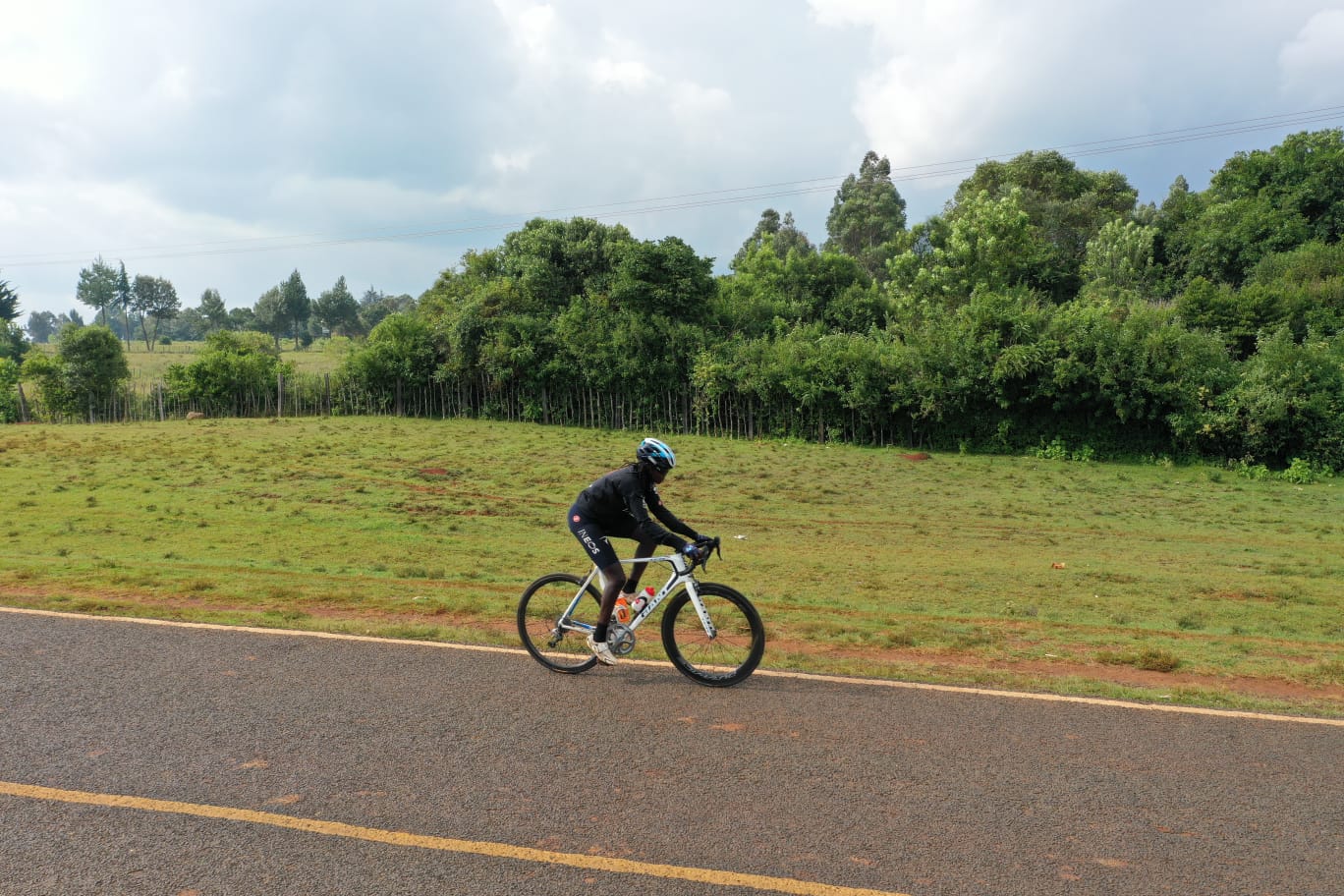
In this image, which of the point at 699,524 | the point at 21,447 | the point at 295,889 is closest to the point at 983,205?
the point at 699,524

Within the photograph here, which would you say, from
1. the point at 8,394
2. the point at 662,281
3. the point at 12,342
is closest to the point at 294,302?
the point at 12,342

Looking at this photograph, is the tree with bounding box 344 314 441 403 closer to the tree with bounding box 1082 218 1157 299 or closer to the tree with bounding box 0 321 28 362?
the tree with bounding box 1082 218 1157 299

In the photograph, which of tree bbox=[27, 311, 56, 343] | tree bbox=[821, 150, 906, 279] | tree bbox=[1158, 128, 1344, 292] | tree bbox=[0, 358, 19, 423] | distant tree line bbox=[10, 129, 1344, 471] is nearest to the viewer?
distant tree line bbox=[10, 129, 1344, 471]

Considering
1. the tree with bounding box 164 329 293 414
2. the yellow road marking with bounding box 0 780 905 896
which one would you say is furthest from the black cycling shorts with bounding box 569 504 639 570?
the tree with bounding box 164 329 293 414

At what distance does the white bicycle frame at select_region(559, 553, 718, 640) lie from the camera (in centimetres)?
765

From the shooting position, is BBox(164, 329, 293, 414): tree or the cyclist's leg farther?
BBox(164, 329, 293, 414): tree

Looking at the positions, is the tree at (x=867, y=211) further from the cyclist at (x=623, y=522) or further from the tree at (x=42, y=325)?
the tree at (x=42, y=325)

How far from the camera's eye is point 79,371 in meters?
48.8

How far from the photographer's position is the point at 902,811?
17.4ft

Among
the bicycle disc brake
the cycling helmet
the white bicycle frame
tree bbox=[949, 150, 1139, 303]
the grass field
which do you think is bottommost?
the grass field

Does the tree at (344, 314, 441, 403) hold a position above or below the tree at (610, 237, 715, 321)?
below

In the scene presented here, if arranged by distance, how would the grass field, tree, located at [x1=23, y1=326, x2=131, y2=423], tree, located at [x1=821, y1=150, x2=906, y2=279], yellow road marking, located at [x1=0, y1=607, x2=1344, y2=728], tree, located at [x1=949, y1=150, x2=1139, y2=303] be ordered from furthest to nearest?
tree, located at [x1=821, y1=150, x2=906, y2=279]
tree, located at [x1=949, y1=150, x2=1139, y2=303]
tree, located at [x1=23, y1=326, x2=131, y2=423]
the grass field
yellow road marking, located at [x1=0, y1=607, x2=1344, y2=728]

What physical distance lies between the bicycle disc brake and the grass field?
2.41ft

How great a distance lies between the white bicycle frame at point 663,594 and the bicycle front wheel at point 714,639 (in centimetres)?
5
